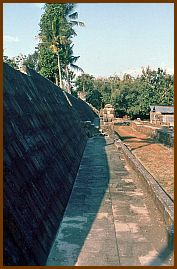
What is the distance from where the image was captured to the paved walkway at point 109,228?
5.18 metres

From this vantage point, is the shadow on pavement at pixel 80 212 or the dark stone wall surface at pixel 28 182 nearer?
the dark stone wall surface at pixel 28 182

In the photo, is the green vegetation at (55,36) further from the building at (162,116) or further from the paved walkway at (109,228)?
the paved walkway at (109,228)

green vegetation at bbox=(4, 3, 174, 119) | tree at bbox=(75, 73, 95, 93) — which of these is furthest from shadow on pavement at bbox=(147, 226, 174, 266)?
tree at bbox=(75, 73, 95, 93)

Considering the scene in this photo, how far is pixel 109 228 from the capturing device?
6.44 meters

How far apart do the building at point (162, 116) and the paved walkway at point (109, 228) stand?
34.9 metres

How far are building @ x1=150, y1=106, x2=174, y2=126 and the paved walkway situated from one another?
34911mm

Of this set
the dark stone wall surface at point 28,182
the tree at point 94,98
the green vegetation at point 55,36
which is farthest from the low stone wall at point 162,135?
the tree at point 94,98

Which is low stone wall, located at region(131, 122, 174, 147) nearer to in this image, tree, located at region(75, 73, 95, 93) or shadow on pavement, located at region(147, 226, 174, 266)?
shadow on pavement, located at region(147, 226, 174, 266)

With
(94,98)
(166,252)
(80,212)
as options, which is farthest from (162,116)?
(166,252)

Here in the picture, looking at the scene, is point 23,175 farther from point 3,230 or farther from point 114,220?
point 114,220

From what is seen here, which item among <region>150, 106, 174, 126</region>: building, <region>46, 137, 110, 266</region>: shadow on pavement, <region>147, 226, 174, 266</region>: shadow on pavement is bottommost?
<region>147, 226, 174, 266</region>: shadow on pavement

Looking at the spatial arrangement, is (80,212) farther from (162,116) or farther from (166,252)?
(162,116)

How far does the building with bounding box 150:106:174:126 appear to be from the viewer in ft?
146

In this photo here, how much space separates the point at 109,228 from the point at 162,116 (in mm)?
41601
